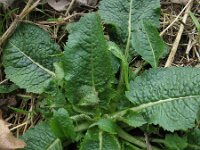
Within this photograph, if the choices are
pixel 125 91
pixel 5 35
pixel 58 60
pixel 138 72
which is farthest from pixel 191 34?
pixel 5 35

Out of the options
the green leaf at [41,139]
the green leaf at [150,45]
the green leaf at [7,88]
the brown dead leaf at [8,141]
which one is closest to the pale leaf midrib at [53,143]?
the green leaf at [41,139]

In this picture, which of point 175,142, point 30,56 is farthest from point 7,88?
point 175,142

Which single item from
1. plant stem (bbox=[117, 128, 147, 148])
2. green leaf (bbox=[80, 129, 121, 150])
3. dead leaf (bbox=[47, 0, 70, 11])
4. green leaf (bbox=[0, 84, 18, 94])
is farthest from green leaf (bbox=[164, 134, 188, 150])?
dead leaf (bbox=[47, 0, 70, 11])

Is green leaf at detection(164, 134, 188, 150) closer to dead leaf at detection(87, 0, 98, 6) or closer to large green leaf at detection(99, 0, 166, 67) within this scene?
large green leaf at detection(99, 0, 166, 67)

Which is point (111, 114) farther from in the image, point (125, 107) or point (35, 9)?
point (35, 9)

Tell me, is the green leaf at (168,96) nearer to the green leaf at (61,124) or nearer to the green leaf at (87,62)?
the green leaf at (87,62)

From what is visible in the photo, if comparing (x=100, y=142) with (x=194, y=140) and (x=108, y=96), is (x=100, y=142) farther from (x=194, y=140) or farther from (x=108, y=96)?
(x=194, y=140)
